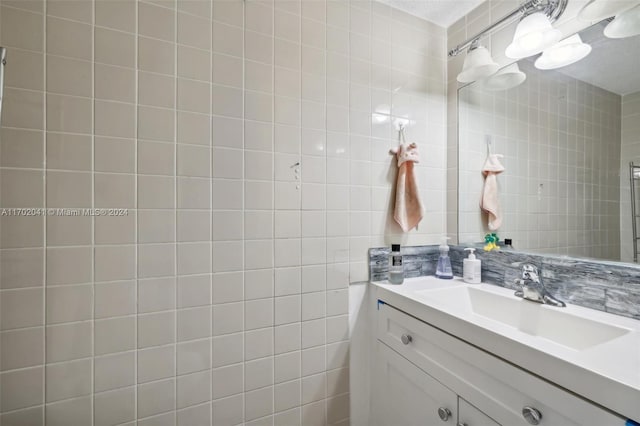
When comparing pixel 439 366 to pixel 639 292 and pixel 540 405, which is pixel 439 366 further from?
pixel 639 292

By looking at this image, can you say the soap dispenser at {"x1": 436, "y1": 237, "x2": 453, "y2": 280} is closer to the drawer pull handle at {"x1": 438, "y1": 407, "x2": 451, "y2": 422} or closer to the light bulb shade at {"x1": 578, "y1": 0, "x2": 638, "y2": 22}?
the drawer pull handle at {"x1": 438, "y1": 407, "x2": 451, "y2": 422}

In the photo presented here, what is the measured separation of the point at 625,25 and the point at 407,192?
2.85 ft

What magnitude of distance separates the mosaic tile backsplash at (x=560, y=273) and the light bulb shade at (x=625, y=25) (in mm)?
745

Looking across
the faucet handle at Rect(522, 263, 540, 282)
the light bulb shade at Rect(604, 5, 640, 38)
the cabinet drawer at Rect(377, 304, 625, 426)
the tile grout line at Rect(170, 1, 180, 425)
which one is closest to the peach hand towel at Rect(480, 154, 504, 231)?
the faucet handle at Rect(522, 263, 540, 282)

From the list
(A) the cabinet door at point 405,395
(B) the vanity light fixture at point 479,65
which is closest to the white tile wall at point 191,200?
(A) the cabinet door at point 405,395

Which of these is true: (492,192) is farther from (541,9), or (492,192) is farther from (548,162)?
(541,9)

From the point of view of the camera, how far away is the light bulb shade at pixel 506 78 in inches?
46.8

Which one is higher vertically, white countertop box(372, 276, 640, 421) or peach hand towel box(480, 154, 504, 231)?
peach hand towel box(480, 154, 504, 231)

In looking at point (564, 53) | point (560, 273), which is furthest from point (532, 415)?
point (564, 53)

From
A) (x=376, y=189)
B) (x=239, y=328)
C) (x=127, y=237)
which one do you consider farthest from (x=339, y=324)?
(x=127, y=237)

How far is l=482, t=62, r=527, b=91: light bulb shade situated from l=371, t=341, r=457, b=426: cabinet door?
1294 millimetres

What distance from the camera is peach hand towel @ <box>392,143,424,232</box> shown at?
1.26 m

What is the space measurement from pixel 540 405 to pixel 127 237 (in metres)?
1.24

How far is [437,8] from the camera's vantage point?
4.35 ft
